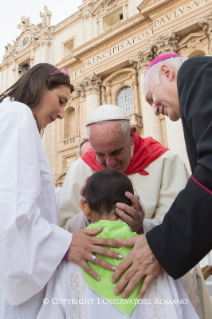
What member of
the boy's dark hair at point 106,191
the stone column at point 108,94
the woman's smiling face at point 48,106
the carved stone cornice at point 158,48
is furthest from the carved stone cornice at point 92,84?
the boy's dark hair at point 106,191

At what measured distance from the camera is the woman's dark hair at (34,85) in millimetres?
1974

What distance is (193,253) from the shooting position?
140 centimetres

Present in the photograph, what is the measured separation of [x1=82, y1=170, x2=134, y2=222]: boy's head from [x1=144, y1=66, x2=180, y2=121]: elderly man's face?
30.3 inches

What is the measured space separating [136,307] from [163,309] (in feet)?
0.43

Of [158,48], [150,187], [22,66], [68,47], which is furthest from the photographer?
[22,66]

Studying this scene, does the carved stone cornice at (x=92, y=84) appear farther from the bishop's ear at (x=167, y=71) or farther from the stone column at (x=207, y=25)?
the bishop's ear at (x=167, y=71)

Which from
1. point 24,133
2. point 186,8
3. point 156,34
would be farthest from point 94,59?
point 24,133

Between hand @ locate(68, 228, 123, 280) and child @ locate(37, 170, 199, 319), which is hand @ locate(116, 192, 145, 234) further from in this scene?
hand @ locate(68, 228, 123, 280)

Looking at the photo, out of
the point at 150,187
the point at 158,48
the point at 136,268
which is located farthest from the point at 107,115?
the point at 158,48

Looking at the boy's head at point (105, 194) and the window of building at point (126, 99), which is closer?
the boy's head at point (105, 194)

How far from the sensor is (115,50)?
14.5 metres

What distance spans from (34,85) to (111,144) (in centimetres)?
81

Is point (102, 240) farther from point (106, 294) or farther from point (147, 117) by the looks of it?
point (147, 117)

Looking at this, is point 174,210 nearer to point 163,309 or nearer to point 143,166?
point 163,309
